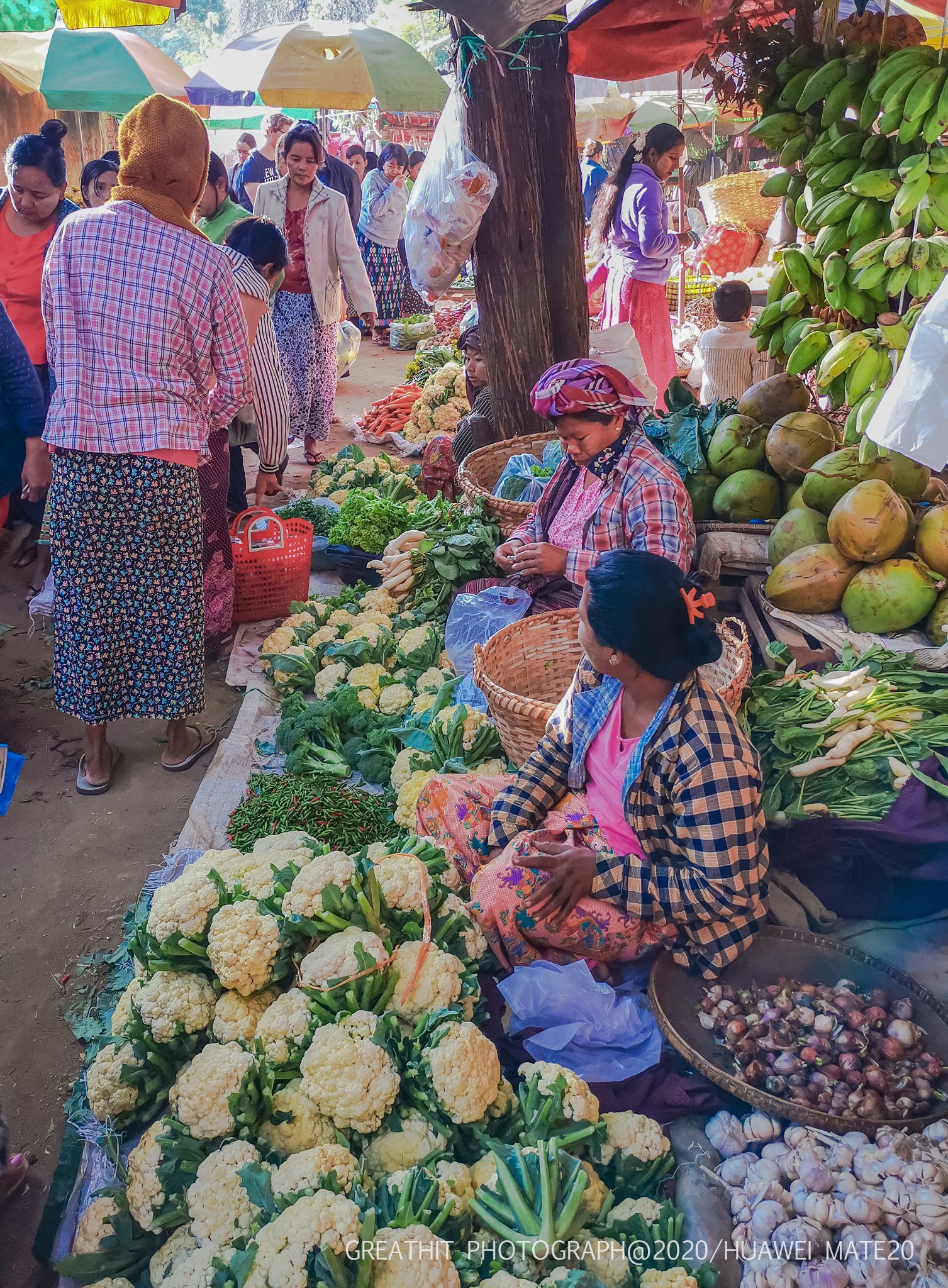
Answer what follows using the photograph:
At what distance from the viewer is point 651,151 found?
5.51 meters

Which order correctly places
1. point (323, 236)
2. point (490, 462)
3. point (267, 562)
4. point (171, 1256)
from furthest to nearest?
point (323, 236)
point (490, 462)
point (267, 562)
point (171, 1256)

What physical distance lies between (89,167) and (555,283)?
9.31 feet

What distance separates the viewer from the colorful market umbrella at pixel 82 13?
554 centimetres

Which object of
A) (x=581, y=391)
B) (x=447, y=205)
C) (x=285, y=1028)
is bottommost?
(x=285, y=1028)

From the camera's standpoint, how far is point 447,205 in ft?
13.5

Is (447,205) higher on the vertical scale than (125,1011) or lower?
higher

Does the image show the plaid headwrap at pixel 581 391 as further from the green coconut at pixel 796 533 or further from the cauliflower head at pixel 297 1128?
the cauliflower head at pixel 297 1128

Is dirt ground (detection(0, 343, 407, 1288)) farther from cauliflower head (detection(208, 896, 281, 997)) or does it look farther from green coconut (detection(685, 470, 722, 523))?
green coconut (detection(685, 470, 722, 523))

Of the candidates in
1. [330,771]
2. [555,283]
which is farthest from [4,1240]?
[555,283]

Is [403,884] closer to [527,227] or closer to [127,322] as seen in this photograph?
[127,322]

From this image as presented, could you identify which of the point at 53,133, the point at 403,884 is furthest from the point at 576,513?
the point at 53,133

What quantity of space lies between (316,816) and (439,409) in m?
5.08

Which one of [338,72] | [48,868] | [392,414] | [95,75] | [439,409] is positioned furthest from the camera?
[338,72]

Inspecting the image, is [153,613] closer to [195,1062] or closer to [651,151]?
[195,1062]
